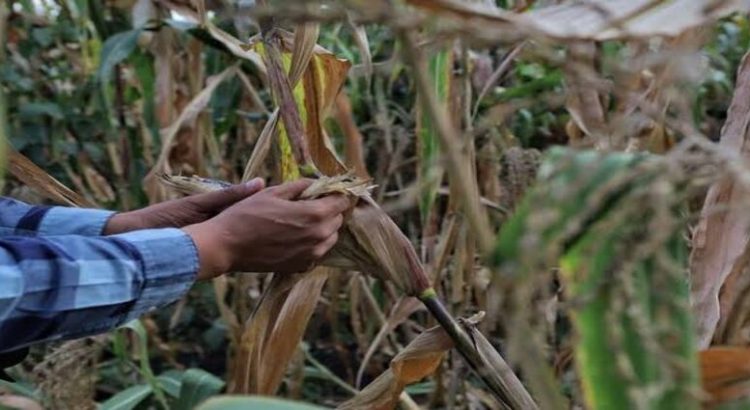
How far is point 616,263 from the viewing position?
1.07ft

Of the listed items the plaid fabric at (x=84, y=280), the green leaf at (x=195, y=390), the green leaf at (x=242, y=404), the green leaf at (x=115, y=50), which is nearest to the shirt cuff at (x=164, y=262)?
the plaid fabric at (x=84, y=280)

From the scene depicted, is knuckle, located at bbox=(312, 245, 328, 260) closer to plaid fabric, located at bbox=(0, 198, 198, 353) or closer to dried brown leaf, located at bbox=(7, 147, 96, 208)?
plaid fabric, located at bbox=(0, 198, 198, 353)

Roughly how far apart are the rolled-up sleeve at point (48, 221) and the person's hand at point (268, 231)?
16 centimetres

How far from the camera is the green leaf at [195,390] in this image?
39.8 inches

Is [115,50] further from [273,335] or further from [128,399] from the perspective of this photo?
[273,335]

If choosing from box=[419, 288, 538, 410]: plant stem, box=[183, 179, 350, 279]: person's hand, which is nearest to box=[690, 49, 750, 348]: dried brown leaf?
box=[419, 288, 538, 410]: plant stem

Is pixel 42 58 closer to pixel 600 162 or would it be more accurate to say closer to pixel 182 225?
pixel 182 225

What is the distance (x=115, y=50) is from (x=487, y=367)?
30.3 inches

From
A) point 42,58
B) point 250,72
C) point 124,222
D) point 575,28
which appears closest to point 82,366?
point 124,222

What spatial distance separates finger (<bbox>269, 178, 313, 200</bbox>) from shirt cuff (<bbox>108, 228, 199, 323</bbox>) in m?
0.06

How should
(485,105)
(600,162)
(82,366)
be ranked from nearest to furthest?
(600,162)
(82,366)
(485,105)

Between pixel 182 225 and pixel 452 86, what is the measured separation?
411 millimetres

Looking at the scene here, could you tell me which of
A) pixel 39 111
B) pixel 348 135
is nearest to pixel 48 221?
pixel 348 135

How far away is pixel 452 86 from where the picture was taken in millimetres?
1081
